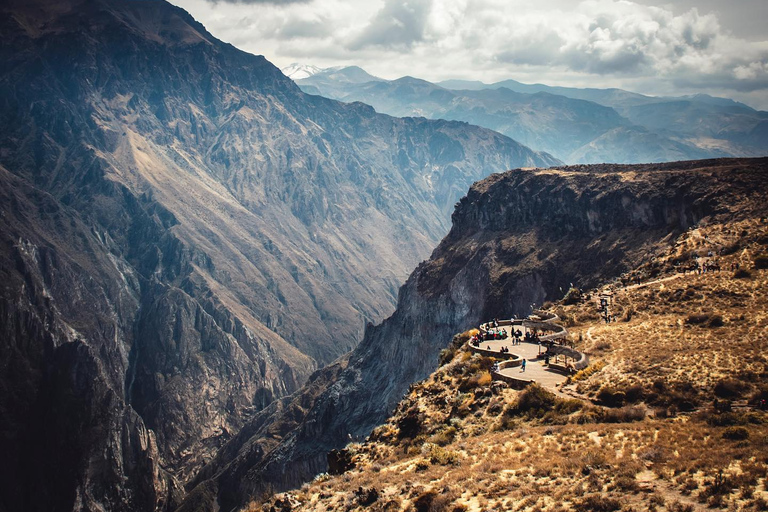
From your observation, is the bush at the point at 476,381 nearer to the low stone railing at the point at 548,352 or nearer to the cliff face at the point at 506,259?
the low stone railing at the point at 548,352

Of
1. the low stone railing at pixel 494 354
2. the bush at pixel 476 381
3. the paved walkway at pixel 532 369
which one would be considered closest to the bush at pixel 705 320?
the paved walkway at pixel 532 369

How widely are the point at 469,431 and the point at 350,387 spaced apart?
128 m

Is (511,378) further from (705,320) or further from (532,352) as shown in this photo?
(705,320)

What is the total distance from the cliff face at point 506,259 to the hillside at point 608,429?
216ft

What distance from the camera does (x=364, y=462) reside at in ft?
118

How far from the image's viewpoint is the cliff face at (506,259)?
384 ft

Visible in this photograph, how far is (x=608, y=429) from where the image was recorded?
29375 millimetres

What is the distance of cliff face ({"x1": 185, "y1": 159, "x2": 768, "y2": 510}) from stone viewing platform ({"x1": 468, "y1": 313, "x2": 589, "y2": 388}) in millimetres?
62891

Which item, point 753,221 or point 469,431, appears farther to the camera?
point 753,221

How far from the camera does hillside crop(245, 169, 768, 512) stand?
23125 mm

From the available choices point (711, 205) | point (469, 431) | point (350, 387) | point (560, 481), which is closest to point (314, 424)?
point (350, 387)

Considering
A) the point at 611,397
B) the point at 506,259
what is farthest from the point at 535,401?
Result: the point at 506,259

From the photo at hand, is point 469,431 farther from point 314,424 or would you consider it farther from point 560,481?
point 314,424

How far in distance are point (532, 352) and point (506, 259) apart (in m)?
98.3
